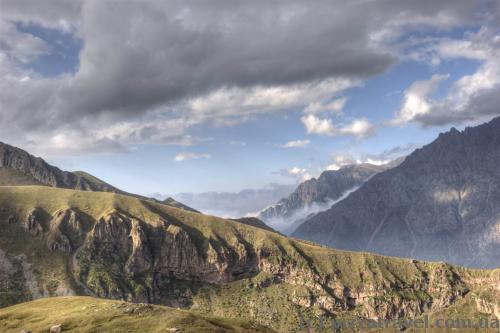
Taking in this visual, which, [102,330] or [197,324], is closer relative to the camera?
[102,330]

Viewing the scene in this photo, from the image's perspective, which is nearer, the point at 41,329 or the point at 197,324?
the point at 41,329

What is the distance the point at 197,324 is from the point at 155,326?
20.7 meters

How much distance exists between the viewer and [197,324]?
19888cm

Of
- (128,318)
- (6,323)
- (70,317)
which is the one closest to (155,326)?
(128,318)

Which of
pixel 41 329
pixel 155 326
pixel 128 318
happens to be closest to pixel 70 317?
pixel 41 329

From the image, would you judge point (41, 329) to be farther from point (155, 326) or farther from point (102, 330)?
point (155, 326)

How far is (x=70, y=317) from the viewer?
19738 cm

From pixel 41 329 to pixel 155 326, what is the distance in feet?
155

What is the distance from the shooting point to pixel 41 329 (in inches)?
7279

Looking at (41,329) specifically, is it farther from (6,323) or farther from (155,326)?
(155,326)

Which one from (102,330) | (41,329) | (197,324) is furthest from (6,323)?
(197,324)

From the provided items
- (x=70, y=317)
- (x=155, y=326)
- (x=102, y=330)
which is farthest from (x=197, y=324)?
(x=70, y=317)

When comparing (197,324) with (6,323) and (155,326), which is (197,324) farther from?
(6,323)

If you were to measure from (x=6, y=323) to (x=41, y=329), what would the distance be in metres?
25.4
